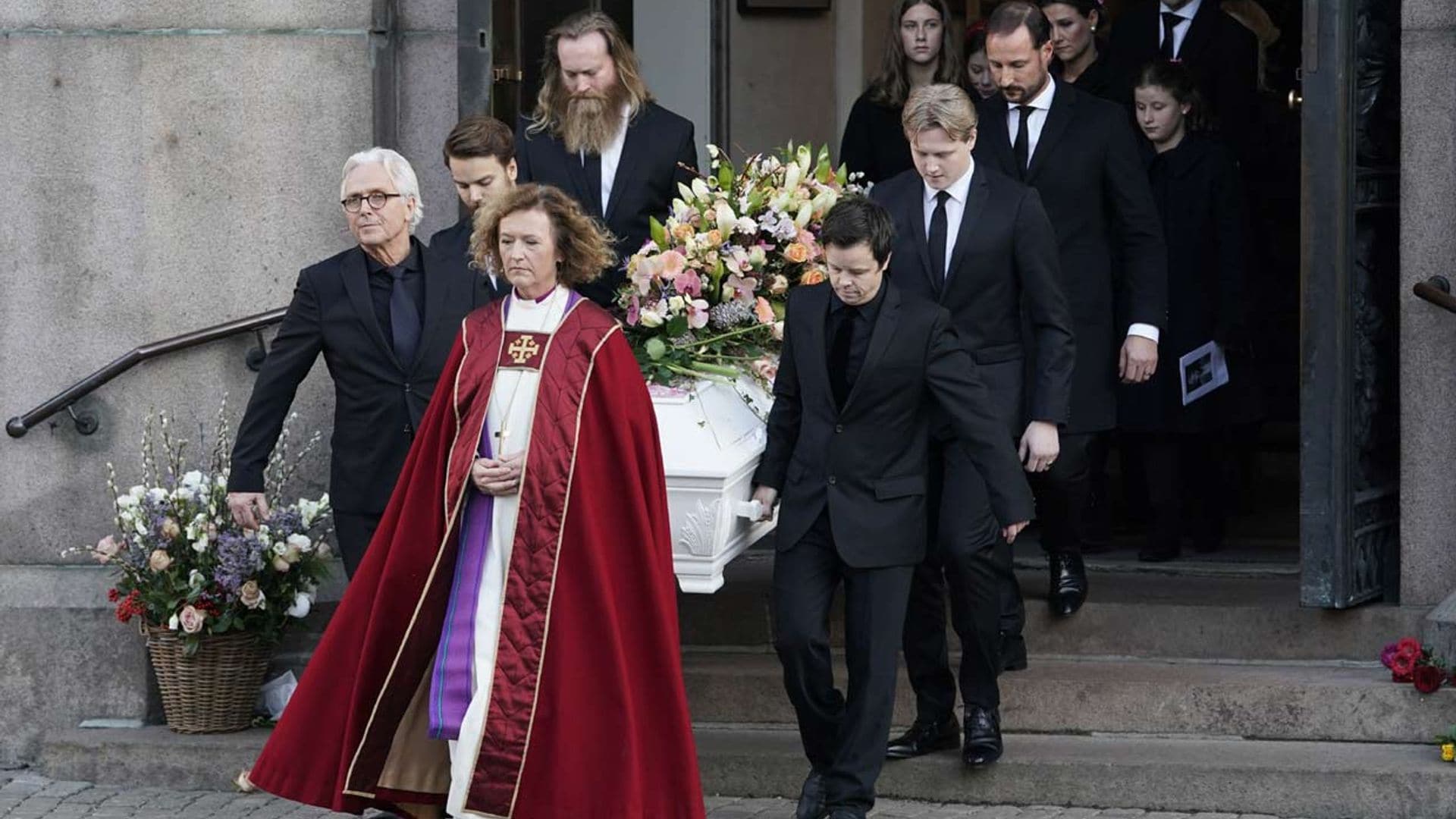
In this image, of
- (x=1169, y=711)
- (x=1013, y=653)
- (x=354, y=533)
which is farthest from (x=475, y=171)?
(x=1169, y=711)

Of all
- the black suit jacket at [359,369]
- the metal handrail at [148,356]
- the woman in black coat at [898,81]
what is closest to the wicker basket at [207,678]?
the black suit jacket at [359,369]

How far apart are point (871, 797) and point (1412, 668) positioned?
1.81m

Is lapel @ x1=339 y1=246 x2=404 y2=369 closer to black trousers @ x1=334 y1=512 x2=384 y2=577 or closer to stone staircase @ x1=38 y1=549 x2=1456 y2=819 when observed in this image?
black trousers @ x1=334 y1=512 x2=384 y2=577

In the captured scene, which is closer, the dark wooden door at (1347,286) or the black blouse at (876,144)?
the dark wooden door at (1347,286)

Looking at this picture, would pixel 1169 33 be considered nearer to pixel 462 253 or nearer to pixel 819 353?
pixel 819 353

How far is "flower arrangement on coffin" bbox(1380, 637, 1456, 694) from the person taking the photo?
762cm

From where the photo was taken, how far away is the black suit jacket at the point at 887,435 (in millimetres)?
6957

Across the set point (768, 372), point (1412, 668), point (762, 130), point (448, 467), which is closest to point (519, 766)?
point (448, 467)

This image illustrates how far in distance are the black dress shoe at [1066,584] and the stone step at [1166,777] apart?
0.57 meters

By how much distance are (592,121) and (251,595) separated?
1.85 metres

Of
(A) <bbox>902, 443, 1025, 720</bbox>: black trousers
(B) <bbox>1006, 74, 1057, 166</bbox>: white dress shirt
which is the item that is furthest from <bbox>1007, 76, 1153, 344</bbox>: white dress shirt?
(A) <bbox>902, 443, 1025, 720</bbox>: black trousers

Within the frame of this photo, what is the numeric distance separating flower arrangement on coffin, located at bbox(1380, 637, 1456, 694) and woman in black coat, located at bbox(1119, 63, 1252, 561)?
158 centimetres

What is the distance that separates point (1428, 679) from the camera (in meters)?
7.62

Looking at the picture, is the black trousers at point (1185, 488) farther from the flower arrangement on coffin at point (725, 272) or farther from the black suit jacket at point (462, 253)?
the black suit jacket at point (462, 253)
